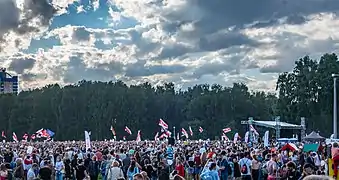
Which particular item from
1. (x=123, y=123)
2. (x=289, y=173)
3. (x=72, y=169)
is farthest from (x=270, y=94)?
(x=289, y=173)

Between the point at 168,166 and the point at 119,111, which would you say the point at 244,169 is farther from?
the point at 119,111

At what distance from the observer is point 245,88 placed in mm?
132875

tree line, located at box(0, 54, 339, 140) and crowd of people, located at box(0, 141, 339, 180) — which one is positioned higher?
tree line, located at box(0, 54, 339, 140)

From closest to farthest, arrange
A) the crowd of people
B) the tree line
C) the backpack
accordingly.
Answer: the crowd of people, the backpack, the tree line

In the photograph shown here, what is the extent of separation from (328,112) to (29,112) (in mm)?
56705

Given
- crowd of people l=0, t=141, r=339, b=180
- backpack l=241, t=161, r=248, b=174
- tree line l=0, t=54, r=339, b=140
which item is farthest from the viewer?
tree line l=0, t=54, r=339, b=140

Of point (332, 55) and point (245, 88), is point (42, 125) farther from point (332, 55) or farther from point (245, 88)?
point (332, 55)

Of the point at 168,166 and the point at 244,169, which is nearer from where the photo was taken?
the point at 168,166

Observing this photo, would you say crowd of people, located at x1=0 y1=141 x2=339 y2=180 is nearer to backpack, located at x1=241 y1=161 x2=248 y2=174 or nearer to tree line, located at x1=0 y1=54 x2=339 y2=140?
backpack, located at x1=241 y1=161 x2=248 y2=174

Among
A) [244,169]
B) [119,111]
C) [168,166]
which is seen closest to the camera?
[168,166]

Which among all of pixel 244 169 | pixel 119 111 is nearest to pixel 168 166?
pixel 244 169

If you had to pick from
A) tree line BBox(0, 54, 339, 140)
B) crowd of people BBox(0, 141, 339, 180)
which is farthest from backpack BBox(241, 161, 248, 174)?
tree line BBox(0, 54, 339, 140)

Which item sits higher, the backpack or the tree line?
the tree line

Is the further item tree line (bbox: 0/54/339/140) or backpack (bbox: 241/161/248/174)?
tree line (bbox: 0/54/339/140)
